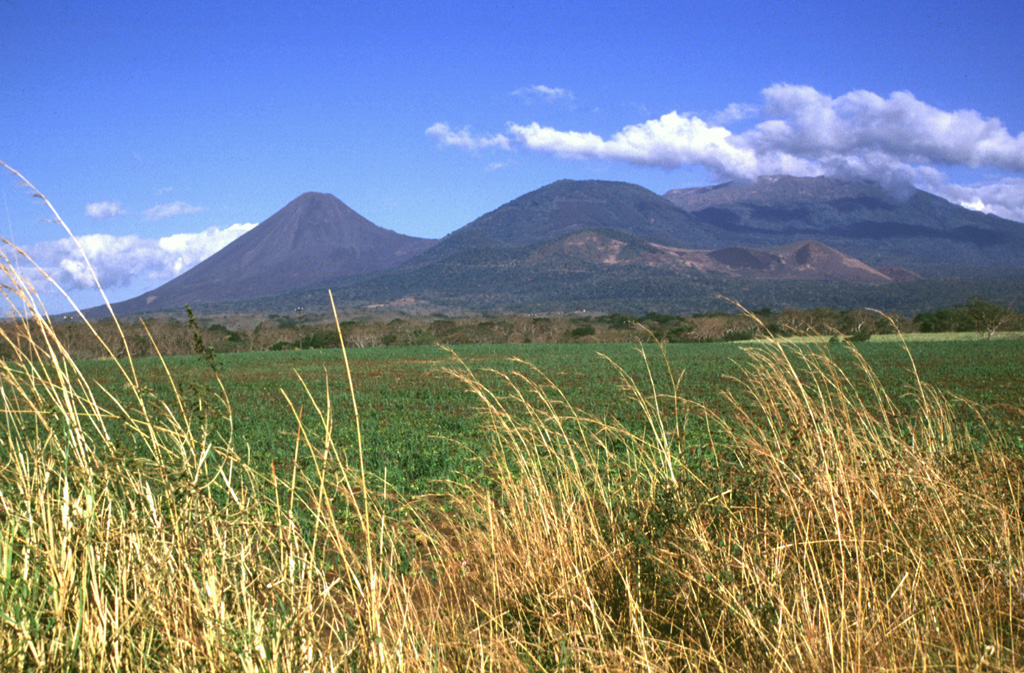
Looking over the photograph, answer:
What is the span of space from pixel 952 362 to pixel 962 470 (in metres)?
25.7

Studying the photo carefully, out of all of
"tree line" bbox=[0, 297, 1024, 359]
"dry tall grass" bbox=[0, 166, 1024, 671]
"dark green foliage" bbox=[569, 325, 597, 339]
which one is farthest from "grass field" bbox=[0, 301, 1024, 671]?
"dark green foliage" bbox=[569, 325, 597, 339]

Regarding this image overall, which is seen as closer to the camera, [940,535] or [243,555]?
[243,555]

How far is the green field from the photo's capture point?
7.44 meters

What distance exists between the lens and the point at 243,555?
108 inches

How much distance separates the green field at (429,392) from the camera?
744 centimetres

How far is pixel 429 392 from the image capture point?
1898cm

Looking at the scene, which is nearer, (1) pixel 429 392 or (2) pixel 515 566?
(2) pixel 515 566

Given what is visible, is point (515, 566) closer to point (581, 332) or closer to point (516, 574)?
point (516, 574)

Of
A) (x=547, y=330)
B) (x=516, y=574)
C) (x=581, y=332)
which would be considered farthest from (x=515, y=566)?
(x=547, y=330)

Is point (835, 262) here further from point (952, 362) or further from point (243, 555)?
point (243, 555)

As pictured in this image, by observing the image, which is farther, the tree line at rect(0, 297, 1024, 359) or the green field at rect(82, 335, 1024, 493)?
the tree line at rect(0, 297, 1024, 359)

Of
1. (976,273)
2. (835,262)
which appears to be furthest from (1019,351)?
(835,262)

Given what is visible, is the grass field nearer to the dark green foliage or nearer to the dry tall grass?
the dry tall grass

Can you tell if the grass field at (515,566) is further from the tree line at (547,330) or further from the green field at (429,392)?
the tree line at (547,330)
